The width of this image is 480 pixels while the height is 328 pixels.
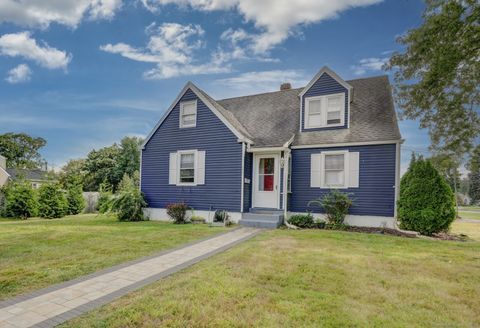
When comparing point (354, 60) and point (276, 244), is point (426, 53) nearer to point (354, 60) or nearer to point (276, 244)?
point (354, 60)

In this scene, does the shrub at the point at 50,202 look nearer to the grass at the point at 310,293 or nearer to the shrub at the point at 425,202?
the grass at the point at 310,293

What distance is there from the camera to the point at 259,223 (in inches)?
438

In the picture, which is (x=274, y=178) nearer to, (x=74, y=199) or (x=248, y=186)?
(x=248, y=186)

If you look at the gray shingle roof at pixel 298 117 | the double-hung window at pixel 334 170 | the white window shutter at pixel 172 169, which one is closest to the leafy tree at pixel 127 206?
the white window shutter at pixel 172 169

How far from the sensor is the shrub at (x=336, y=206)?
10.8m

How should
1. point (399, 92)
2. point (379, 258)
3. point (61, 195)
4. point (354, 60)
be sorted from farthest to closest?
point (61, 195) < point (354, 60) < point (399, 92) < point (379, 258)

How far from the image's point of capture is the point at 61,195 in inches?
715

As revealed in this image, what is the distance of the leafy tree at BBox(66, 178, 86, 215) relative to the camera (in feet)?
63.4

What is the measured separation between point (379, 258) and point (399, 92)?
749 cm

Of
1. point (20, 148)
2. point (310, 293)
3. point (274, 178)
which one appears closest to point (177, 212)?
point (274, 178)

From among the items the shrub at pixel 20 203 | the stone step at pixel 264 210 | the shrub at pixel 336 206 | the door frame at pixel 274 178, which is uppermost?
the door frame at pixel 274 178

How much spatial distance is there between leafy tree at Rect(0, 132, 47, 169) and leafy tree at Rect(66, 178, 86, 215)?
2956cm

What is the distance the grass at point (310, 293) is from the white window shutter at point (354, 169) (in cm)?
476

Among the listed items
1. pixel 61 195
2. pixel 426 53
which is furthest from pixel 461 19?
pixel 61 195
